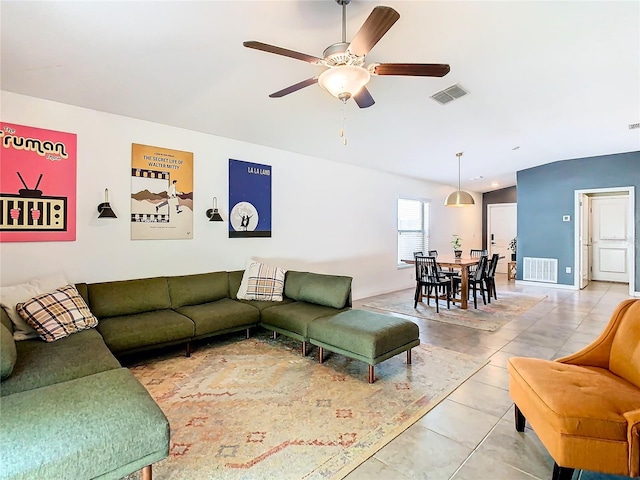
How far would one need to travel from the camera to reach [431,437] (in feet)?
6.68

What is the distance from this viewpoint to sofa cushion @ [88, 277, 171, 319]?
3126 millimetres

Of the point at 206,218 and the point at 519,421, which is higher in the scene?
the point at 206,218

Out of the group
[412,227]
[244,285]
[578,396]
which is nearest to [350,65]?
[578,396]

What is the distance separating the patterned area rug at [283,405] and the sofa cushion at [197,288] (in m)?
0.59

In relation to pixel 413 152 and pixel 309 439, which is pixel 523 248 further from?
pixel 309 439

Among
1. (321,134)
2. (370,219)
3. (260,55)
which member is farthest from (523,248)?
(260,55)

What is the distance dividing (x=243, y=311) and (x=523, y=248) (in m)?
7.41

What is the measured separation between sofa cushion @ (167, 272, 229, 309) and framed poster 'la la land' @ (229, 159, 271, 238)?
2.16ft

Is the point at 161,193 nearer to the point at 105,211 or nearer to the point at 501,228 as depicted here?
the point at 105,211

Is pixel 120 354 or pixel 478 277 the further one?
pixel 478 277

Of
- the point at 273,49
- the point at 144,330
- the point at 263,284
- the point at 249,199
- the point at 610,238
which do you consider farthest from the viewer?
the point at 610,238

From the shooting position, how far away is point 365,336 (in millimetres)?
2758

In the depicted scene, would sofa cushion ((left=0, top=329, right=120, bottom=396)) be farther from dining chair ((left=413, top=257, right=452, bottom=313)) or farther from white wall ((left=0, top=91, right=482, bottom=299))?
dining chair ((left=413, top=257, right=452, bottom=313))

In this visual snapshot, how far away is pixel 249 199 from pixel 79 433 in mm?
3466
